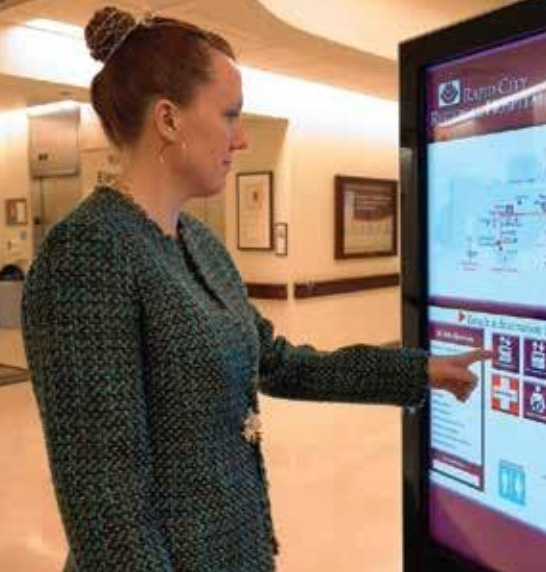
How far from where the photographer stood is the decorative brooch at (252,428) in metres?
1.28

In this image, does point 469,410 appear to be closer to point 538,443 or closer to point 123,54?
point 538,443

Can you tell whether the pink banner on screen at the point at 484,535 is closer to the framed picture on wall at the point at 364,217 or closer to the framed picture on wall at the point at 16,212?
the framed picture on wall at the point at 364,217

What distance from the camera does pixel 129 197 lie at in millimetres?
1238

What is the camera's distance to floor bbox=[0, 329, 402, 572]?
323 cm

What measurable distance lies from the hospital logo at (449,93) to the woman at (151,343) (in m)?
0.39

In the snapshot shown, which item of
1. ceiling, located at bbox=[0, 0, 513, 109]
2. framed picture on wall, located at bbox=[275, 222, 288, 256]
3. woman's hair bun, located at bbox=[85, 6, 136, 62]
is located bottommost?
framed picture on wall, located at bbox=[275, 222, 288, 256]

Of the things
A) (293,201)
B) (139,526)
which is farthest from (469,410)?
(293,201)

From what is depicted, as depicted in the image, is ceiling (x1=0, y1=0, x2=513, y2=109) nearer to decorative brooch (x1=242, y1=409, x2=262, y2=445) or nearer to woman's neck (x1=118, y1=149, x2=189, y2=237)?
woman's neck (x1=118, y1=149, x2=189, y2=237)

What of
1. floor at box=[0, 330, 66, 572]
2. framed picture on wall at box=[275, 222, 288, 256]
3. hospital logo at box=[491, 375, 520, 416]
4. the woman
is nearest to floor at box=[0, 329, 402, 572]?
floor at box=[0, 330, 66, 572]

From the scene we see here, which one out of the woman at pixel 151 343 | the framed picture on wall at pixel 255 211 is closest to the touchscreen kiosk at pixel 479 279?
the woman at pixel 151 343

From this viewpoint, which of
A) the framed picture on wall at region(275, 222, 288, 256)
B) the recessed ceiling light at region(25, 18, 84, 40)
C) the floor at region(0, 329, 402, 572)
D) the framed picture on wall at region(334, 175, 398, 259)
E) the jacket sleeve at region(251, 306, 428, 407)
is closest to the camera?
the jacket sleeve at region(251, 306, 428, 407)

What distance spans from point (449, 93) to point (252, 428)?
2.29 feet

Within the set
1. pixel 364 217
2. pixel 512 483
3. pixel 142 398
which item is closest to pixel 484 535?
pixel 512 483

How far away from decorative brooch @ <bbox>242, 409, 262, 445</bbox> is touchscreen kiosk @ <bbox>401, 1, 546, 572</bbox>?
0.38 m
